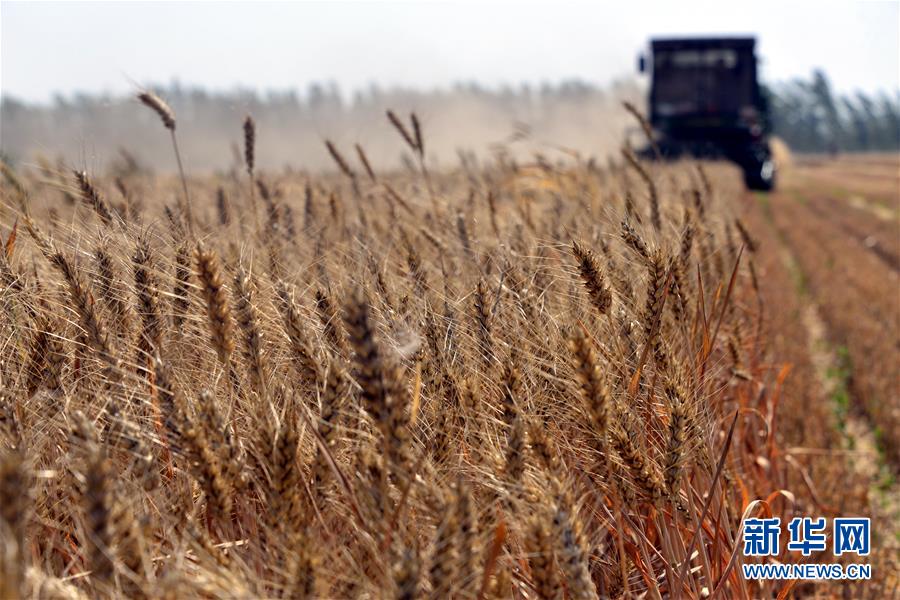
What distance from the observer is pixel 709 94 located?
51.3 ft

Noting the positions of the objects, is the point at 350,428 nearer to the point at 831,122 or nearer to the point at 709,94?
the point at 709,94

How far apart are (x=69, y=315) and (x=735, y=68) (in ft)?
53.6

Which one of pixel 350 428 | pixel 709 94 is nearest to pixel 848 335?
pixel 350 428

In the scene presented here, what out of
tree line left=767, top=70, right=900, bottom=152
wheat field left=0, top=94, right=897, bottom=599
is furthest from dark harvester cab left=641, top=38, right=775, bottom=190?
tree line left=767, top=70, right=900, bottom=152

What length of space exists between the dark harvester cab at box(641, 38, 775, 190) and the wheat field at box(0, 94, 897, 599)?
14.4 m

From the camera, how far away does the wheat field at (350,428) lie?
96 centimetres

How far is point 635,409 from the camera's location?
4.92 ft

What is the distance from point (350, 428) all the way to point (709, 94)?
16147 millimetres

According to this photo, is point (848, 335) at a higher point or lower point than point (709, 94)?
lower

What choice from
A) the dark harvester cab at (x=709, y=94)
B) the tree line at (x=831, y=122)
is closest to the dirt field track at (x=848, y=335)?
the dark harvester cab at (x=709, y=94)

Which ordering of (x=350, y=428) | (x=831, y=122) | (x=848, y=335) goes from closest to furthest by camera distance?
(x=350, y=428)
(x=848, y=335)
(x=831, y=122)

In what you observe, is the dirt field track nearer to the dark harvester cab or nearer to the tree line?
the dark harvester cab

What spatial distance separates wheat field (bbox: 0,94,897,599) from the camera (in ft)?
3.15

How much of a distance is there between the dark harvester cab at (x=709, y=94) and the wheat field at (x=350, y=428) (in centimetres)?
1440
